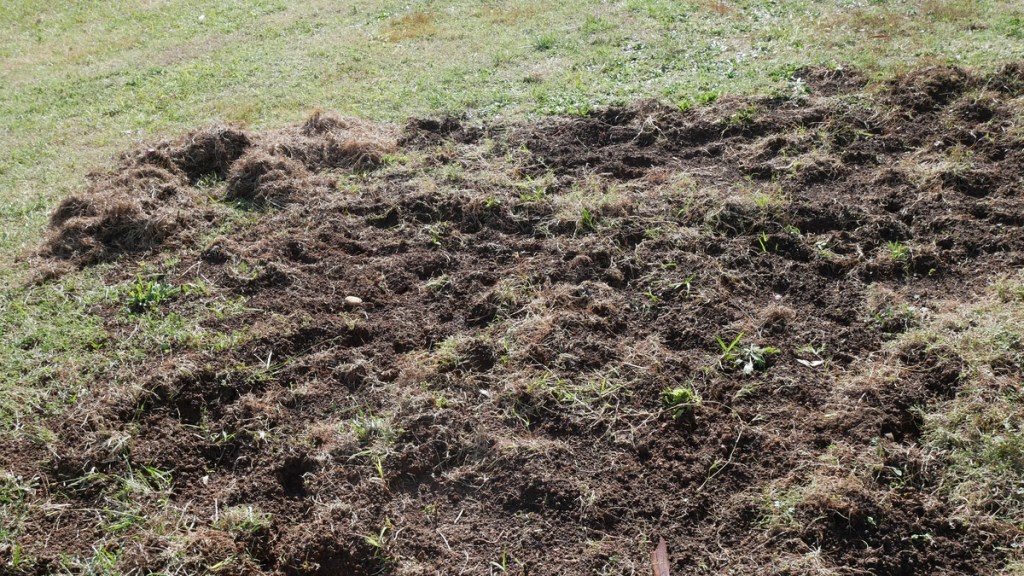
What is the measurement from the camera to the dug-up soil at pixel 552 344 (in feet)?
9.87

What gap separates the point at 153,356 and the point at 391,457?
1.64 metres

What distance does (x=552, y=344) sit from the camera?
3848 millimetres

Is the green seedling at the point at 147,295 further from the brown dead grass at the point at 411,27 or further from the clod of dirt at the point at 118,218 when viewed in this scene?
the brown dead grass at the point at 411,27

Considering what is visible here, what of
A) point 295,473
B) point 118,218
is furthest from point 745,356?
point 118,218

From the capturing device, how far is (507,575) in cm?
289

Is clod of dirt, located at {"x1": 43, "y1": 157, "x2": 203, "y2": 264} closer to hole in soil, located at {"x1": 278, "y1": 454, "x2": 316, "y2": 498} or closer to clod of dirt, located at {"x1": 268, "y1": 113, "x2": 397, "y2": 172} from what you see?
clod of dirt, located at {"x1": 268, "y1": 113, "x2": 397, "y2": 172}

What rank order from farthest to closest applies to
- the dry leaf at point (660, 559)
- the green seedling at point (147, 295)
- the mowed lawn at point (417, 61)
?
the mowed lawn at point (417, 61), the green seedling at point (147, 295), the dry leaf at point (660, 559)

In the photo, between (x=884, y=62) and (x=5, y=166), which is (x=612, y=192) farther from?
(x=5, y=166)

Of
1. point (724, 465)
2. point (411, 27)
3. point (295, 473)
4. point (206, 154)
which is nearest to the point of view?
point (724, 465)

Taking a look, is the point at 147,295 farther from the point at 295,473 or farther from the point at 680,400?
the point at 680,400

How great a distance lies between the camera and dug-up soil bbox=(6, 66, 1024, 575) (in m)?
3.01

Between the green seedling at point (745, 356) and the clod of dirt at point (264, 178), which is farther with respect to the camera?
the clod of dirt at point (264, 178)

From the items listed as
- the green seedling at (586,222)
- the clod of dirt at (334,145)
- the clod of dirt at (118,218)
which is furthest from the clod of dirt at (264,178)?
the green seedling at (586,222)

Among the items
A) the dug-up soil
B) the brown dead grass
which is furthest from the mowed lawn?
the dug-up soil
